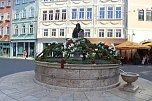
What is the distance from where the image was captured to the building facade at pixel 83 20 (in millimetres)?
31094

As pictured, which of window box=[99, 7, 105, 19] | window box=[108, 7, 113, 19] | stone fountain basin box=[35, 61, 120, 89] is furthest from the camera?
window box=[99, 7, 105, 19]

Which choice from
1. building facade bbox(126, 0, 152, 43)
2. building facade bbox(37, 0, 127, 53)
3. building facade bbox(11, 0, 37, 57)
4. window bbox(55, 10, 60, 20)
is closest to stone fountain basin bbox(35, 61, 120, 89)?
building facade bbox(126, 0, 152, 43)

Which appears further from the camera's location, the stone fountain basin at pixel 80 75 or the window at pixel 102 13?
the window at pixel 102 13

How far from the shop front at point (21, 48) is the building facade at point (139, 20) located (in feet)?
56.0

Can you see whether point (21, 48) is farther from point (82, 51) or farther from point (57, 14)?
point (82, 51)

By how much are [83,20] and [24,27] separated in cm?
1205

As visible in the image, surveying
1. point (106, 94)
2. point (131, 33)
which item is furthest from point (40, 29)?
point (106, 94)

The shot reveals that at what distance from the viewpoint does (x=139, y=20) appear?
3020cm

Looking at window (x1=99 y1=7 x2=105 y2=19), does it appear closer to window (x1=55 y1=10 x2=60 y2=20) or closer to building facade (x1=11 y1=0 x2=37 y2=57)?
window (x1=55 y1=10 x2=60 y2=20)

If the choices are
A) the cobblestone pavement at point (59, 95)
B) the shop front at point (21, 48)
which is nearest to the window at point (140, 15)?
the shop front at point (21, 48)

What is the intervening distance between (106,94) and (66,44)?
10.1 feet

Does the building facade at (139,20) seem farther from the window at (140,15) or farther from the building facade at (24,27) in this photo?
the building facade at (24,27)

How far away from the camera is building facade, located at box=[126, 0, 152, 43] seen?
29.8 m

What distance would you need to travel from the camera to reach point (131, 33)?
1168 inches
